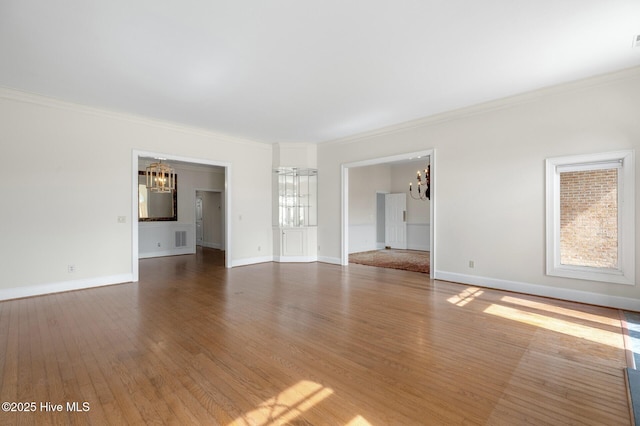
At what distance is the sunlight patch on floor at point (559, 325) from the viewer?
3100 millimetres

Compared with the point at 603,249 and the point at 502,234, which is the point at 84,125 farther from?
the point at 603,249

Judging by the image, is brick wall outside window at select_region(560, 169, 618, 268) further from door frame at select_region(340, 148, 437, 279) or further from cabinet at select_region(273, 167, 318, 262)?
cabinet at select_region(273, 167, 318, 262)

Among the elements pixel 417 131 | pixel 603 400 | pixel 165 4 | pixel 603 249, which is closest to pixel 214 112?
pixel 165 4

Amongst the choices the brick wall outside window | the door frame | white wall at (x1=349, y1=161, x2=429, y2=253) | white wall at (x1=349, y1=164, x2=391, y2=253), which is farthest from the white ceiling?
white wall at (x1=349, y1=161, x2=429, y2=253)

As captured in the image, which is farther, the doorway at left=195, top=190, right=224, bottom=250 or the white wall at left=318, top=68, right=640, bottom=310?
the doorway at left=195, top=190, right=224, bottom=250

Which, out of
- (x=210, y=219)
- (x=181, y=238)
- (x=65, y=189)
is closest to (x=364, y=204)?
(x=210, y=219)

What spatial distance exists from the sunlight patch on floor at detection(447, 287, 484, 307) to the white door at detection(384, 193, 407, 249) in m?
5.96

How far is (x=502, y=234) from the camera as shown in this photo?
→ 16.5ft

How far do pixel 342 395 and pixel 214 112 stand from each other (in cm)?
509

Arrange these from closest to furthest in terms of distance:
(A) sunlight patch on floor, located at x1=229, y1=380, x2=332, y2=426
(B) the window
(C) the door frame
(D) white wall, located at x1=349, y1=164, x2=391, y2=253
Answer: (A) sunlight patch on floor, located at x1=229, y1=380, x2=332, y2=426, (B) the window, (C) the door frame, (D) white wall, located at x1=349, y1=164, x2=391, y2=253

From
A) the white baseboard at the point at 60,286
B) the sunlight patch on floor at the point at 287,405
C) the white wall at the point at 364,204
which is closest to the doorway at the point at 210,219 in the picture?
the white wall at the point at 364,204

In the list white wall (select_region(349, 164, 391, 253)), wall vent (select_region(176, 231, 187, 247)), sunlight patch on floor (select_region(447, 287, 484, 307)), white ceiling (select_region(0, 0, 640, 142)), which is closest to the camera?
white ceiling (select_region(0, 0, 640, 142))

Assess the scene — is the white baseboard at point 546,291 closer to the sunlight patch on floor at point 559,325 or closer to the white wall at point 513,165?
the white wall at point 513,165

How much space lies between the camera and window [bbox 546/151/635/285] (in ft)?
13.2
